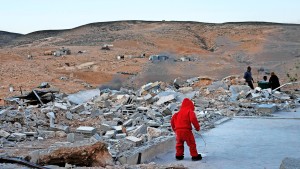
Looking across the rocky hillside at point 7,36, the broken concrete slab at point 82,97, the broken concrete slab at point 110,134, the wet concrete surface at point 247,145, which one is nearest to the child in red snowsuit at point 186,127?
the wet concrete surface at point 247,145

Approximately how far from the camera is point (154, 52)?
53969mm

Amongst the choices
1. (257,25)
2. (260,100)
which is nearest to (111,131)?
(260,100)

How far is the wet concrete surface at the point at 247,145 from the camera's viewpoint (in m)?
7.89

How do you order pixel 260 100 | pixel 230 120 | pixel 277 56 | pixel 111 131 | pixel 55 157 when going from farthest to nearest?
pixel 277 56
pixel 260 100
pixel 230 120
pixel 111 131
pixel 55 157

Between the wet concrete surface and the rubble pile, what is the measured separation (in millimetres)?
697

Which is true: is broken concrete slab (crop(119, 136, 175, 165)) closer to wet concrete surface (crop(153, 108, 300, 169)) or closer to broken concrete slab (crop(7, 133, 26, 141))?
wet concrete surface (crop(153, 108, 300, 169))

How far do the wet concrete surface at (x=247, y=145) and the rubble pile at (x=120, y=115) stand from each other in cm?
70

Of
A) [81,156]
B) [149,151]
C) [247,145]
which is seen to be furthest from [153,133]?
[81,156]

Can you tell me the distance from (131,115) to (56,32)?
245ft

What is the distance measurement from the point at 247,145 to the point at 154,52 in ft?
147

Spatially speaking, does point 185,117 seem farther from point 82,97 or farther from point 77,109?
point 82,97

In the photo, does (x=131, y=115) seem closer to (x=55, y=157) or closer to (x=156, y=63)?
(x=55, y=157)

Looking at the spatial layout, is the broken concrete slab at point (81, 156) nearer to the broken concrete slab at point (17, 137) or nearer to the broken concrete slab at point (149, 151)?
the broken concrete slab at point (149, 151)

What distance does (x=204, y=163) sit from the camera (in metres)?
Answer: 7.91
